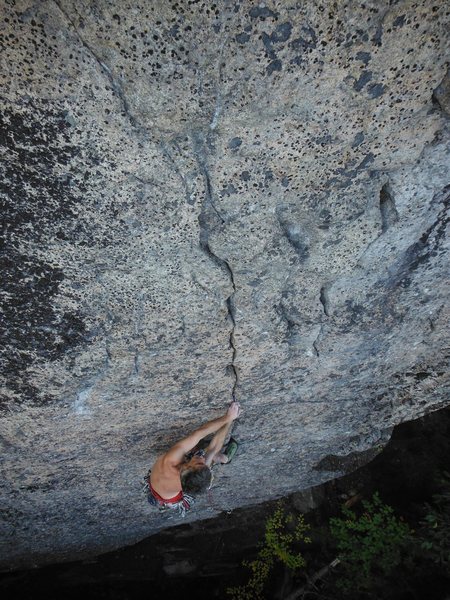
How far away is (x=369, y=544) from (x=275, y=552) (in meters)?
0.84

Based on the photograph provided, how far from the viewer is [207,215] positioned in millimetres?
1189

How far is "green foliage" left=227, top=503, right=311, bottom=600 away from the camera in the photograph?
3617 millimetres

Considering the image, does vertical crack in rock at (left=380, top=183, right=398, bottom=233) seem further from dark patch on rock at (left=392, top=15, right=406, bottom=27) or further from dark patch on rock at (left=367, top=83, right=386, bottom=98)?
dark patch on rock at (left=392, top=15, right=406, bottom=27)

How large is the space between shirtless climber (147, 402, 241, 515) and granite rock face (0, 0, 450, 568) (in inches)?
3.2

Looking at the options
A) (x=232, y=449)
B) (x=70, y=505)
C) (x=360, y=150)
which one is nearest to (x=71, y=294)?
(x=360, y=150)

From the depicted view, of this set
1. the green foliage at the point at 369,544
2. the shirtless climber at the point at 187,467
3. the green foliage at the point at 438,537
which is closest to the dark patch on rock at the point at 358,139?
the shirtless climber at the point at 187,467

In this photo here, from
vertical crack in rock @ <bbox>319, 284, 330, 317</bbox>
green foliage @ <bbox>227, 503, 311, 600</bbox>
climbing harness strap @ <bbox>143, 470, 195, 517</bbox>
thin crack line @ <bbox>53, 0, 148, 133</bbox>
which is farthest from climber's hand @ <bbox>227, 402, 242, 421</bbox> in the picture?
green foliage @ <bbox>227, 503, 311, 600</bbox>

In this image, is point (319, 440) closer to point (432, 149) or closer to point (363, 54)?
point (432, 149)

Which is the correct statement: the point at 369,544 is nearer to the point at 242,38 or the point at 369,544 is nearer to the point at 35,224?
the point at 35,224

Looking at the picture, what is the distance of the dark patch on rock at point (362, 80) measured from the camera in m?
0.97

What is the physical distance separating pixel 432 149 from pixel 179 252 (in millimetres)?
769

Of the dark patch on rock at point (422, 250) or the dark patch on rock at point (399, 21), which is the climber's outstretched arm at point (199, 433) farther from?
the dark patch on rock at point (399, 21)

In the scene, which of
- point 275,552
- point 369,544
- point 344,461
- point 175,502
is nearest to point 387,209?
point 175,502

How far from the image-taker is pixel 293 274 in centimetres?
143
